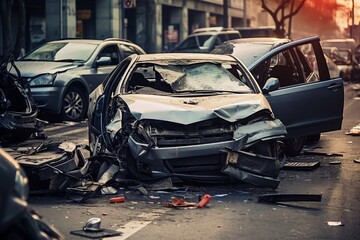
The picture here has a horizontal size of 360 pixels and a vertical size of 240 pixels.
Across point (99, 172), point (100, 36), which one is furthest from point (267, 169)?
point (100, 36)

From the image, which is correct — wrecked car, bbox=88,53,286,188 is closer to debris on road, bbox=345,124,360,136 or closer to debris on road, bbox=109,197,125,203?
debris on road, bbox=109,197,125,203

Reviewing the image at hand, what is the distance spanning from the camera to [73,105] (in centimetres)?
1755

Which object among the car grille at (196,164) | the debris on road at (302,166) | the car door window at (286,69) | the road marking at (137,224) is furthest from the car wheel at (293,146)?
the road marking at (137,224)

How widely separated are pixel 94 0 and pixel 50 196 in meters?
34.6

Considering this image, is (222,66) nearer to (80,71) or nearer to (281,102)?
(281,102)

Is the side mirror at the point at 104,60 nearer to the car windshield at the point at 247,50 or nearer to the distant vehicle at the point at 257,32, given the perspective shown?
the car windshield at the point at 247,50

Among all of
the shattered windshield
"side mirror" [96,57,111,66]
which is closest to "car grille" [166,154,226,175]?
the shattered windshield

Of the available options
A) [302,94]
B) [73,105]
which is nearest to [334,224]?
[302,94]

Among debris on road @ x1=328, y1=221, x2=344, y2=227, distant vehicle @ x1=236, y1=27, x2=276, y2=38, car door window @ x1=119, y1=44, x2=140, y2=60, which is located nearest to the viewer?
debris on road @ x1=328, y1=221, x2=344, y2=227

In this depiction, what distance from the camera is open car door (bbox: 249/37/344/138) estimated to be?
11766 millimetres

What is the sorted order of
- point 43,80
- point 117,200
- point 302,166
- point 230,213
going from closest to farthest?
point 230,213
point 117,200
point 302,166
point 43,80

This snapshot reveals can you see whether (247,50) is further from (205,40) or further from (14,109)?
(205,40)

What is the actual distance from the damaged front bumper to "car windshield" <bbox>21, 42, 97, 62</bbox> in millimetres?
9697

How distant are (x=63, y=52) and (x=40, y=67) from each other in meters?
1.26
